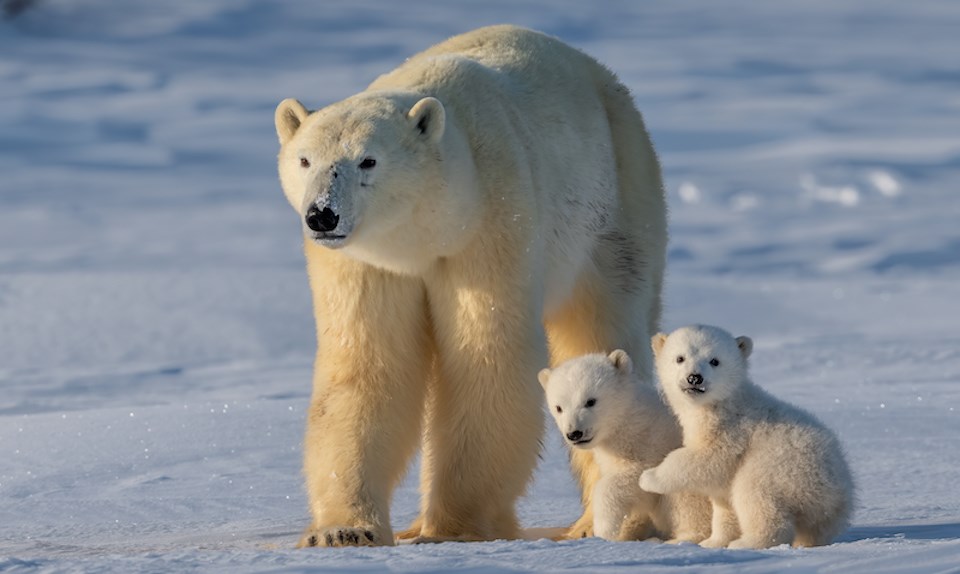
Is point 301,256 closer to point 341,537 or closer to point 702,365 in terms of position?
point 341,537

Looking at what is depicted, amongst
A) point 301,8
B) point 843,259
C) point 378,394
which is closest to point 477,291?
point 378,394

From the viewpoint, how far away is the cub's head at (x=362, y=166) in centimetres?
404

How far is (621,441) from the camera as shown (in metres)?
4.35

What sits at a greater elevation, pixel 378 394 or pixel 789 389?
pixel 378 394

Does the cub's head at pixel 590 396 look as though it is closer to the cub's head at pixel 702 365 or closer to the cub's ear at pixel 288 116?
the cub's head at pixel 702 365

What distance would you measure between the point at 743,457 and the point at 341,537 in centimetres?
113

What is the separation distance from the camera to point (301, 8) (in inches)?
1067

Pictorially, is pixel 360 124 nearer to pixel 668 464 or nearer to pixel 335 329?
pixel 335 329

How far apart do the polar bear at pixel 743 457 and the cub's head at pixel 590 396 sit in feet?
0.63

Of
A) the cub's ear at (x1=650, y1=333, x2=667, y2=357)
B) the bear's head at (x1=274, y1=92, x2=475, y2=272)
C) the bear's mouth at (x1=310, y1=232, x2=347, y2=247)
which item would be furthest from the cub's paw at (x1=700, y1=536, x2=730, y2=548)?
the bear's mouth at (x1=310, y1=232, x2=347, y2=247)

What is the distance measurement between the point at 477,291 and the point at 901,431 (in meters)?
2.88

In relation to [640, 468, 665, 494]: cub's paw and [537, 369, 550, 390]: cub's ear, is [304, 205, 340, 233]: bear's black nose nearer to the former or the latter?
[537, 369, 550, 390]: cub's ear

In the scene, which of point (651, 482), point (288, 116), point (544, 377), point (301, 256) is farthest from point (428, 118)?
point (301, 256)

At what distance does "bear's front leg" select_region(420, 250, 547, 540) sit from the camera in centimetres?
445
